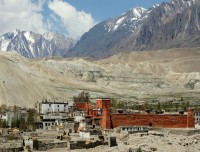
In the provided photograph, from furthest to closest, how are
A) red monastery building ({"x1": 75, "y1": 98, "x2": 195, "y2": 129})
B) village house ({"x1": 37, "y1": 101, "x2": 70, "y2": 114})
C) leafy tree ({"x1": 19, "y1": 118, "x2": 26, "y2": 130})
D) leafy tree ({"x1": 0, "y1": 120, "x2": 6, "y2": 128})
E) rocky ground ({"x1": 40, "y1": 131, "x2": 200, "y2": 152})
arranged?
village house ({"x1": 37, "y1": 101, "x2": 70, "y2": 114}), leafy tree ({"x1": 0, "y1": 120, "x2": 6, "y2": 128}), leafy tree ({"x1": 19, "y1": 118, "x2": 26, "y2": 130}), red monastery building ({"x1": 75, "y1": 98, "x2": 195, "y2": 129}), rocky ground ({"x1": 40, "y1": 131, "x2": 200, "y2": 152})

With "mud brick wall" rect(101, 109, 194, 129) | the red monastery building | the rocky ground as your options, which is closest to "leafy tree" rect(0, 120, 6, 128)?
the red monastery building

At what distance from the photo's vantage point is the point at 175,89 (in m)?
198

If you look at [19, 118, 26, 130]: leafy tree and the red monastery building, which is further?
[19, 118, 26, 130]: leafy tree

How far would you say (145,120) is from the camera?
60500 mm

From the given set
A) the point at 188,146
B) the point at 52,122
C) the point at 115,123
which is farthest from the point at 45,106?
the point at 188,146

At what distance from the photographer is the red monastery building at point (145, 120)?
193 ft

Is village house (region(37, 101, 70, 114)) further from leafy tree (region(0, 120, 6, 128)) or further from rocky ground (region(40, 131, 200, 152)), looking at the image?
rocky ground (region(40, 131, 200, 152))

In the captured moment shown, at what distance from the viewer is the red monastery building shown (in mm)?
58688

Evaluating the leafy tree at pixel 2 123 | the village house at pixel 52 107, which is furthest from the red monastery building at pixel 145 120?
the village house at pixel 52 107

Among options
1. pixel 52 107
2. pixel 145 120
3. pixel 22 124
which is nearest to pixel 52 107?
pixel 52 107

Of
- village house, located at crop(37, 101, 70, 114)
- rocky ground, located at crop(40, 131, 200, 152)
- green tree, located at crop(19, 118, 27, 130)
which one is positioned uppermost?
village house, located at crop(37, 101, 70, 114)

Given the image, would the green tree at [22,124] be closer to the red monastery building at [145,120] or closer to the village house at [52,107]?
the red monastery building at [145,120]

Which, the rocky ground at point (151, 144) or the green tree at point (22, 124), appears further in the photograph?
the green tree at point (22, 124)

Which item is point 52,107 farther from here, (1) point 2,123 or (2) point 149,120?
(2) point 149,120
